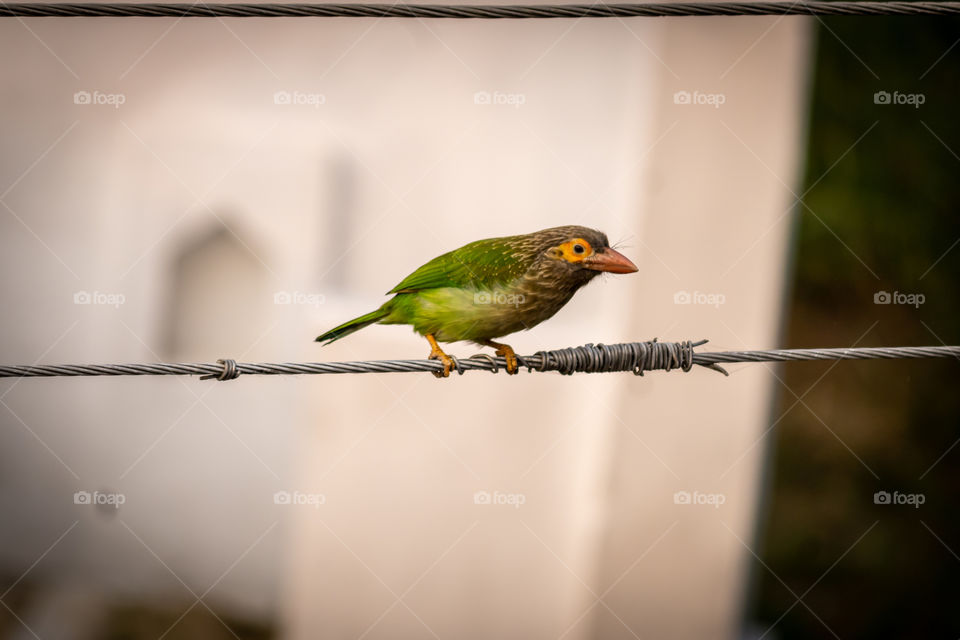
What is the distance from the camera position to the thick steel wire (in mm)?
2529

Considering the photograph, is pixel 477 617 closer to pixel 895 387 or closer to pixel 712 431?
pixel 712 431

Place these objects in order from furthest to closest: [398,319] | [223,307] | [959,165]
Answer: [223,307] < [959,165] < [398,319]

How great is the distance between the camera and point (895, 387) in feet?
22.4

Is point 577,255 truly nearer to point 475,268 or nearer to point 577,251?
point 577,251

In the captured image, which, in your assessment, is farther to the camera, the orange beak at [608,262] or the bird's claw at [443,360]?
the orange beak at [608,262]

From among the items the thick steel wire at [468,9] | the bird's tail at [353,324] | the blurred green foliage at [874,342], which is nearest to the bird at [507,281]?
the bird's tail at [353,324]

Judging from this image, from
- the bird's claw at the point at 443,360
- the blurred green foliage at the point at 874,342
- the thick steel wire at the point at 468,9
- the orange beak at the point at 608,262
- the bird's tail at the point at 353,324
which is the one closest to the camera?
the thick steel wire at the point at 468,9

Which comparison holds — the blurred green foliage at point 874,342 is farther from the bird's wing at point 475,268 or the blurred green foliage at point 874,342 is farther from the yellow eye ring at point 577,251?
the bird's wing at point 475,268

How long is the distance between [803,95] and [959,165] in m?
1.29

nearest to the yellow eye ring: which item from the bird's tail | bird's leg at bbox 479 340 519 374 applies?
bird's leg at bbox 479 340 519 374

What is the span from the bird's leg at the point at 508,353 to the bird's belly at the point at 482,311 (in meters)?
0.08

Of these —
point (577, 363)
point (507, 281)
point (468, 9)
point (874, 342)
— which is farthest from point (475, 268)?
point (874, 342)

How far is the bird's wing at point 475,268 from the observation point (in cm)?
339

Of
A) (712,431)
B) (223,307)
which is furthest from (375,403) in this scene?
(712,431)
